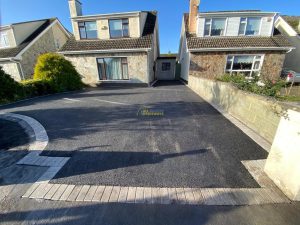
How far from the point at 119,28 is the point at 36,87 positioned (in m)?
8.00

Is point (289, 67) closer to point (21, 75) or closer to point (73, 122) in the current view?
point (73, 122)

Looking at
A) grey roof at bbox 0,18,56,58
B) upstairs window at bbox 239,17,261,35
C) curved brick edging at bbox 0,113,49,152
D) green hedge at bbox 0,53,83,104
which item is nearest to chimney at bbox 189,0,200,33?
upstairs window at bbox 239,17,261,35

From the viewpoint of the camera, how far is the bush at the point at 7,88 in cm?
638

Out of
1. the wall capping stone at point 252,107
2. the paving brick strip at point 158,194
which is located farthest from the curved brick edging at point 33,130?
the wall capping stone at point 252,107

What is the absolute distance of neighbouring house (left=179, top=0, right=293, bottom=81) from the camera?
40.2 ft

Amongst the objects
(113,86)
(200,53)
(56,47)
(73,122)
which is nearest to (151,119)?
(73,122)

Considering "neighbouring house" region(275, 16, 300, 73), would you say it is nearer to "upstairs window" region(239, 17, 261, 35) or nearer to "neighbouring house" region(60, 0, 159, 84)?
"upstairs window" region(239, 17, 261, 35)


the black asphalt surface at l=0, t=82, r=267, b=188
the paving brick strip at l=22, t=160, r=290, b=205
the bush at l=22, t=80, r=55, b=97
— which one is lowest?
the paving brick strip at l=22, t=160, r=290, b=205

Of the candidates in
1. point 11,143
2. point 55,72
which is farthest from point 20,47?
point 11,143

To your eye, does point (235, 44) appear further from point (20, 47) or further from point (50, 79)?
point (20, 47)

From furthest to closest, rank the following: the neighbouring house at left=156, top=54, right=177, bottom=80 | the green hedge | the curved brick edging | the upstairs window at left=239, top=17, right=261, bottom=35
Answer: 1. the neighbouring house at left=156, top=54, right=177, bottom=80
2. the upstairs window at left=239, top=17, right=261, bottom=35
3. the green hedge
4. the curved brick edging

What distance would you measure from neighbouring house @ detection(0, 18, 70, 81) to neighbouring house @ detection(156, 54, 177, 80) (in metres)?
12.6

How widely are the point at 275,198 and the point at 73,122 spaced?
5.56 meters

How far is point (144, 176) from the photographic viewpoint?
2.69 meters
